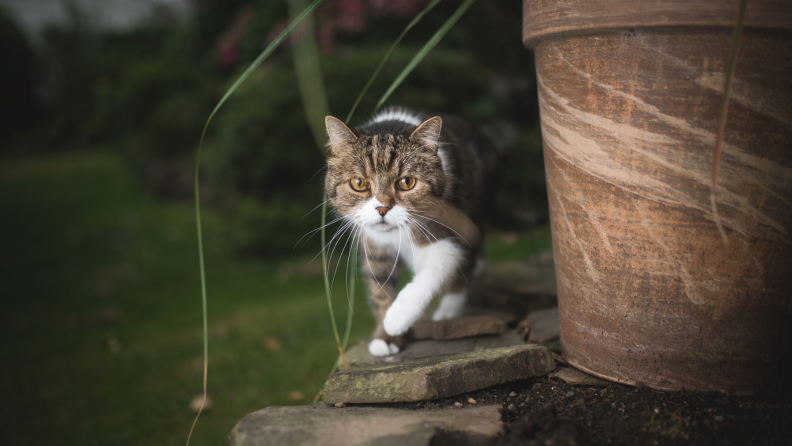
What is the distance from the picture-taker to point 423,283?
1647mm

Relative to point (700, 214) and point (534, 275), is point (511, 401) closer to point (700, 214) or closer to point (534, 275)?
point (700, 214)

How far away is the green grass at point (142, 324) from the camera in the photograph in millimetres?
2266

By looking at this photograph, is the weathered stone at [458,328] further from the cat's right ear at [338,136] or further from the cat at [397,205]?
the cat's right ear at [338,136]

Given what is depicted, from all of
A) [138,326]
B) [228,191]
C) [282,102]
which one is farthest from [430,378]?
[228,191]

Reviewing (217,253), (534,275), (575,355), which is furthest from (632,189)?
(217,253)

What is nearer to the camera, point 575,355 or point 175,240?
point 575,355

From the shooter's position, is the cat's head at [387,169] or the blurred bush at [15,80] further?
the blurred bush at [15,80]

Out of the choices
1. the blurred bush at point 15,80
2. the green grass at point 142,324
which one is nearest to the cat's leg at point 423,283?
the green grass at point 142,324

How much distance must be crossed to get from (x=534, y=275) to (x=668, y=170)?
143cm

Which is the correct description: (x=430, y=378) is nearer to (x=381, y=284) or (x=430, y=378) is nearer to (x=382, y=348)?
(x=382, y=348)

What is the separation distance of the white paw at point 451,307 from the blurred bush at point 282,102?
940mm

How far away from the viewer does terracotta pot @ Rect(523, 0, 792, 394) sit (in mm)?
1117

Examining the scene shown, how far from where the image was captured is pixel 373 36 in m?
5.40

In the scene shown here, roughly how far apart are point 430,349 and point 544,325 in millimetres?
462
